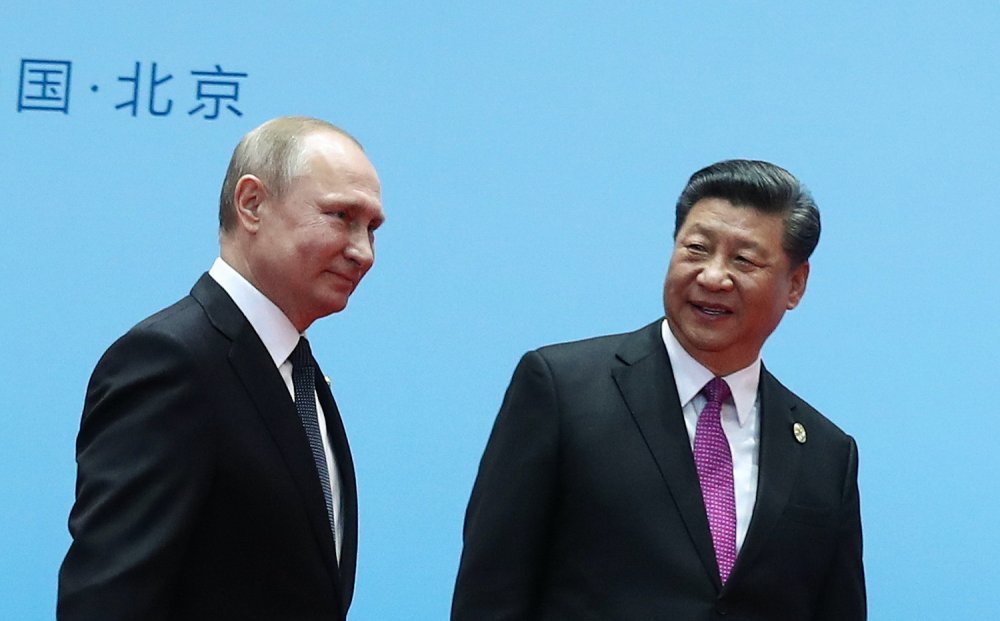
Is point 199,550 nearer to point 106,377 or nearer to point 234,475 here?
point 234,475

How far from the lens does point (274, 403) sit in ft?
5.86

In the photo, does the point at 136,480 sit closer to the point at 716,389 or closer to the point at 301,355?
the point at 301,355

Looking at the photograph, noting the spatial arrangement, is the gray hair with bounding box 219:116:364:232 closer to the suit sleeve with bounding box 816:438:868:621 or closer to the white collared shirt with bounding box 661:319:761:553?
the white collared shirt with bounding box 661:319:761:553

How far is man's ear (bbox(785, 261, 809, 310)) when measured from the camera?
2.29 metres

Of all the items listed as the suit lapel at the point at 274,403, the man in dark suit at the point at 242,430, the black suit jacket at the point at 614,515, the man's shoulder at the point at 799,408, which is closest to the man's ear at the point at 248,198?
the man in dark suit at the point at 242,430

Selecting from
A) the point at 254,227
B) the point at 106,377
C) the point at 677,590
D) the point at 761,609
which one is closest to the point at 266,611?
the point at 106,377

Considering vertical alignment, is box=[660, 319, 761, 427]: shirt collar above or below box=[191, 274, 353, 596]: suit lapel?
above

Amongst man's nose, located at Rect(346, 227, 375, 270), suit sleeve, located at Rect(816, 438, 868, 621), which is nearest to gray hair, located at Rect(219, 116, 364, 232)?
man's nose, located at Rect(346, 227, 375, 270)

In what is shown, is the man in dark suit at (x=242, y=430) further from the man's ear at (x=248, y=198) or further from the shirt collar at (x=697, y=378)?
the shirt collar at (x=697, y=378)

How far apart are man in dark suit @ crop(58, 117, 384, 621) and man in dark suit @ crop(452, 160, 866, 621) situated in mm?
276

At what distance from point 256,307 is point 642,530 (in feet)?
2.02

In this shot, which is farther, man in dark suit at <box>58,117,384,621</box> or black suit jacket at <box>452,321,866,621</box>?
black suit jacket at <box>452,321,866,621</box>

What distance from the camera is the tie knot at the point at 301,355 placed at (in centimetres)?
189

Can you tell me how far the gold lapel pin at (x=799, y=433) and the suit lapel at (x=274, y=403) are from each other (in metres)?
0.77
